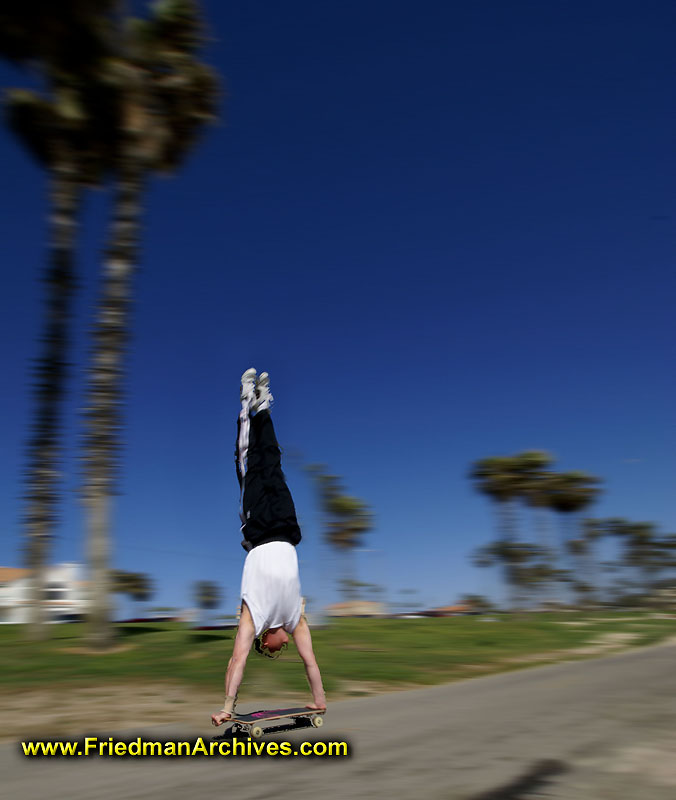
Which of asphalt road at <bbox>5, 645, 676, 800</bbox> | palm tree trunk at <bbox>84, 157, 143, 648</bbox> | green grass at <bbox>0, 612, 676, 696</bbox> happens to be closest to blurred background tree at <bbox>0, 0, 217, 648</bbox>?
palm tree trunk at <bbox>84, 157, 143, 648</bbox>

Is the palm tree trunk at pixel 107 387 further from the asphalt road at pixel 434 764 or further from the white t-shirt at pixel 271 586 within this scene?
the white t-shirt at pixel 271 586

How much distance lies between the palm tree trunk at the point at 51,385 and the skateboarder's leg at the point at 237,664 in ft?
27.4

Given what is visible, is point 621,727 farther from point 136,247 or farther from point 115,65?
point 115,65

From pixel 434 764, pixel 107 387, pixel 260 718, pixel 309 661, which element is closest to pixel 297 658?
pixel 107 387


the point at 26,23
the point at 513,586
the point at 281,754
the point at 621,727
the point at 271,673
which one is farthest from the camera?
the point at 513,586

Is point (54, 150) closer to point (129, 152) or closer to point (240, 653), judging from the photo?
point (129, 152)

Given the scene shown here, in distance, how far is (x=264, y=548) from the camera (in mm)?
3787

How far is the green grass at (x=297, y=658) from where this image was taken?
24.8 feet

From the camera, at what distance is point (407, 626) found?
50.1ft

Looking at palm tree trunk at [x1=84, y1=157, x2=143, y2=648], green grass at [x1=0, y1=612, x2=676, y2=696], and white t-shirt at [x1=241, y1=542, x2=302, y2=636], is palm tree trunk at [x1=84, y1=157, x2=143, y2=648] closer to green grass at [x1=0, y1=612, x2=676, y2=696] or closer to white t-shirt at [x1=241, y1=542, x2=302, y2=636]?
green grass at [x1=0, y1=612, x2=676, y2=696]

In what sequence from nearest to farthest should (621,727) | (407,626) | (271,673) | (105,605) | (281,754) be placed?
(281,754) < (621,727) < (271,673) < (105,605) < (407,626)

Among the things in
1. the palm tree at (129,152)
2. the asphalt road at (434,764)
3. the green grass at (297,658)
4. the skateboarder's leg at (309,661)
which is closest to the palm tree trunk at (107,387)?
the palm tree at (129,152)

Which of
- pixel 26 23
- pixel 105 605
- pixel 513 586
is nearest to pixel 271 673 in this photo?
pixel 105 605

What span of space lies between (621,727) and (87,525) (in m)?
8.33
